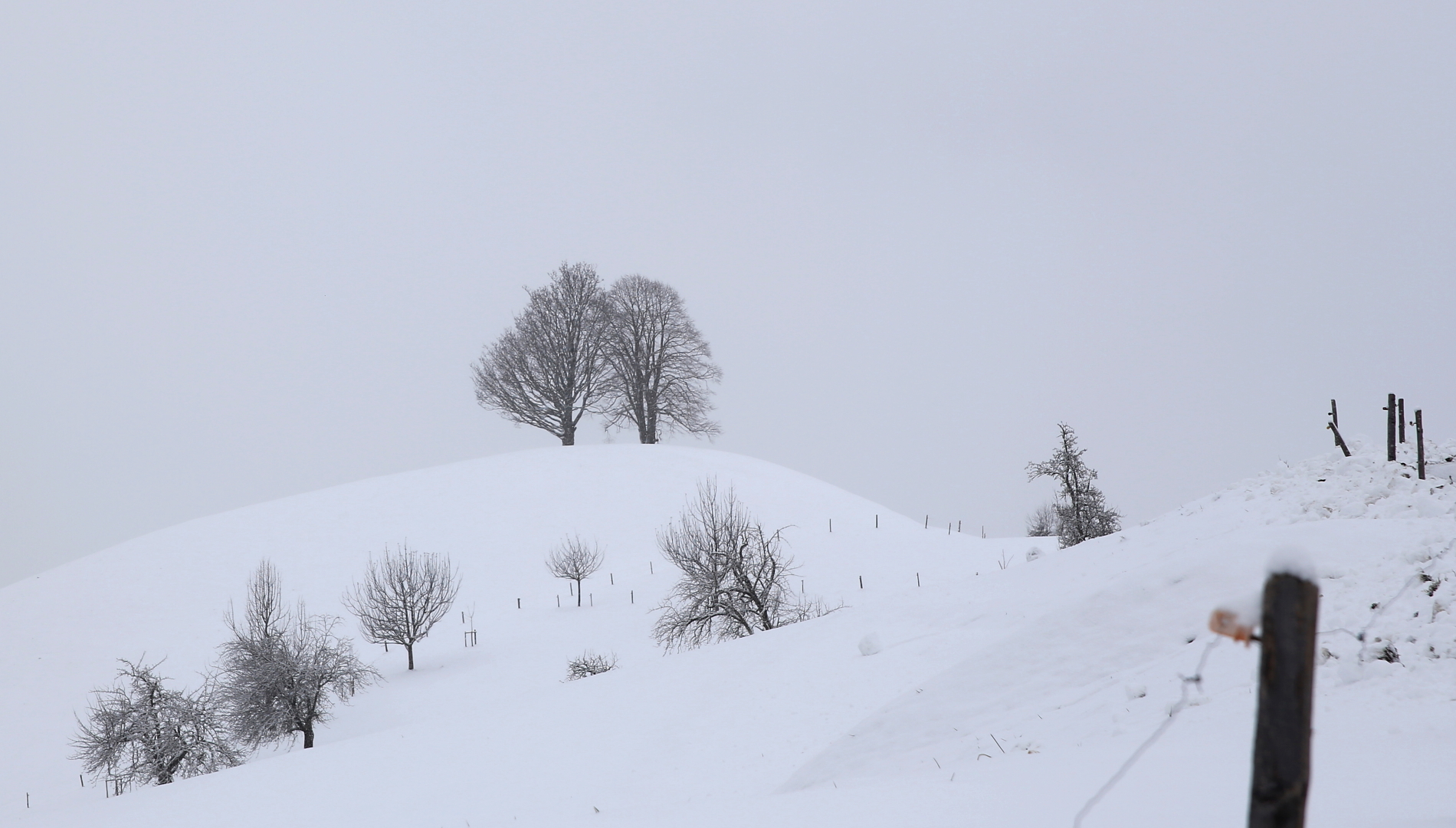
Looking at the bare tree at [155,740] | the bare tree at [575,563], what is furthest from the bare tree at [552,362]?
the bare tree at [155,740]

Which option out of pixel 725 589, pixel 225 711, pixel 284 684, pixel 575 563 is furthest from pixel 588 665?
pixel 225 711

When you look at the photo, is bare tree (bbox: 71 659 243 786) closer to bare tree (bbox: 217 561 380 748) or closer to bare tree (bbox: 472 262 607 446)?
bare tree (bbox: 217 561 380 748)

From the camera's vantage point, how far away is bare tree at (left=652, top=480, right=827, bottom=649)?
24.3 metres

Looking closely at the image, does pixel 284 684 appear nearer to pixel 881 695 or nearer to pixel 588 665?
pixel 588 665

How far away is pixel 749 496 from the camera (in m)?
41.5

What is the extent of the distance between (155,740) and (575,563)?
1492 cm

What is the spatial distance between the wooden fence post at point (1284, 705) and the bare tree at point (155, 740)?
27.9 metres

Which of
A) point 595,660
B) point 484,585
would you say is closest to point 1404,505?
point 595,660

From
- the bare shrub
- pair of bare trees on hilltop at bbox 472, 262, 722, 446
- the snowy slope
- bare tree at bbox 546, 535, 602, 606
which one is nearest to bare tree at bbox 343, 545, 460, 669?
the snowy slope

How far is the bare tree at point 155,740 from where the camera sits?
22.9 m

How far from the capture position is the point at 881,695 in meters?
12.7

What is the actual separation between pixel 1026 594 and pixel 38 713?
33.2m

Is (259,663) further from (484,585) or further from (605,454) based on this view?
(605,454)

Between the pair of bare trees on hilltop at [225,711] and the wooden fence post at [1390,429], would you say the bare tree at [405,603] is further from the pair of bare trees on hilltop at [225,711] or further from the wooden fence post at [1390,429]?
the wooden fence post at [1390,429]
